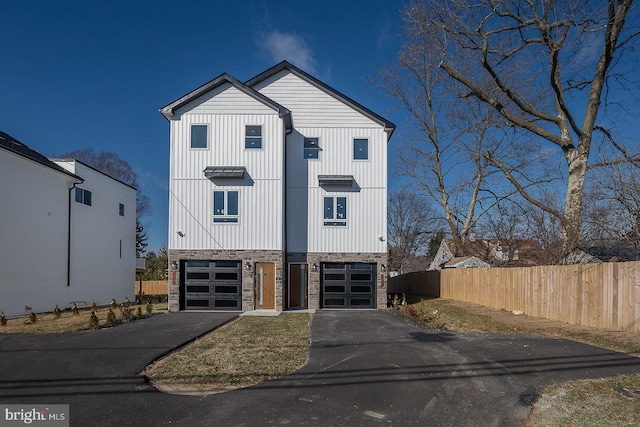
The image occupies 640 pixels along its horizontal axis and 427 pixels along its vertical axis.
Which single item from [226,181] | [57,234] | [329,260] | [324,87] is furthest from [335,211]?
[57,234]

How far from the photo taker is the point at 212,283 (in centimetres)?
1820

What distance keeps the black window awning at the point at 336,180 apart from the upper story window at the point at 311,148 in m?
1.06

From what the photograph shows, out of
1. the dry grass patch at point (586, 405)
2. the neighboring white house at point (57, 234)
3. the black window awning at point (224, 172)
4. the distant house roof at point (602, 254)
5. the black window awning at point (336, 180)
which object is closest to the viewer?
the dry grass patch at point (586, 405)

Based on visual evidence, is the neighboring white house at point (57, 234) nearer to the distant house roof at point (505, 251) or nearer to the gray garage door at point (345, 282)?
the gray garage door at point (345, 282)

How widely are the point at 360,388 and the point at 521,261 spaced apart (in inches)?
764

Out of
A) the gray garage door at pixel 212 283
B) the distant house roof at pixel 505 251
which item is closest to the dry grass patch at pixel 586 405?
the gray garage door at pixel 212 283

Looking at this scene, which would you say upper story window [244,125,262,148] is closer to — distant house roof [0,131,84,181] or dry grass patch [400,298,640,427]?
distant house roof [0,131,84,181]

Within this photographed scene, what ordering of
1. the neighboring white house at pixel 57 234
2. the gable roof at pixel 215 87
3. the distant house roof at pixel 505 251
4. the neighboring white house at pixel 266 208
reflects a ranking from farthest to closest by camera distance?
1. the distant house roof at pixel 505 251
2. the neighboring white house at pixel 266 208
3. the gable roof at pixel 215 87
4. the neighboring white house at pixel 57 234

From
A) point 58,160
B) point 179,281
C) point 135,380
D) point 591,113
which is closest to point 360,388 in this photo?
point 135,380

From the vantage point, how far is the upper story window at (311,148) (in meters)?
19.5

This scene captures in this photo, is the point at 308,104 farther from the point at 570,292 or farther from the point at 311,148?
the point at 570,292

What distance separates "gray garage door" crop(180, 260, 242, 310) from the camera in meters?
18.1

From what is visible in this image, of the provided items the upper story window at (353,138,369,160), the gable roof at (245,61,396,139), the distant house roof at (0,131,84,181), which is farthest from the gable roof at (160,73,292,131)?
the distant house roof at (0,131,84,181)

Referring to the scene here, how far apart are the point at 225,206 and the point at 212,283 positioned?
322 cm
